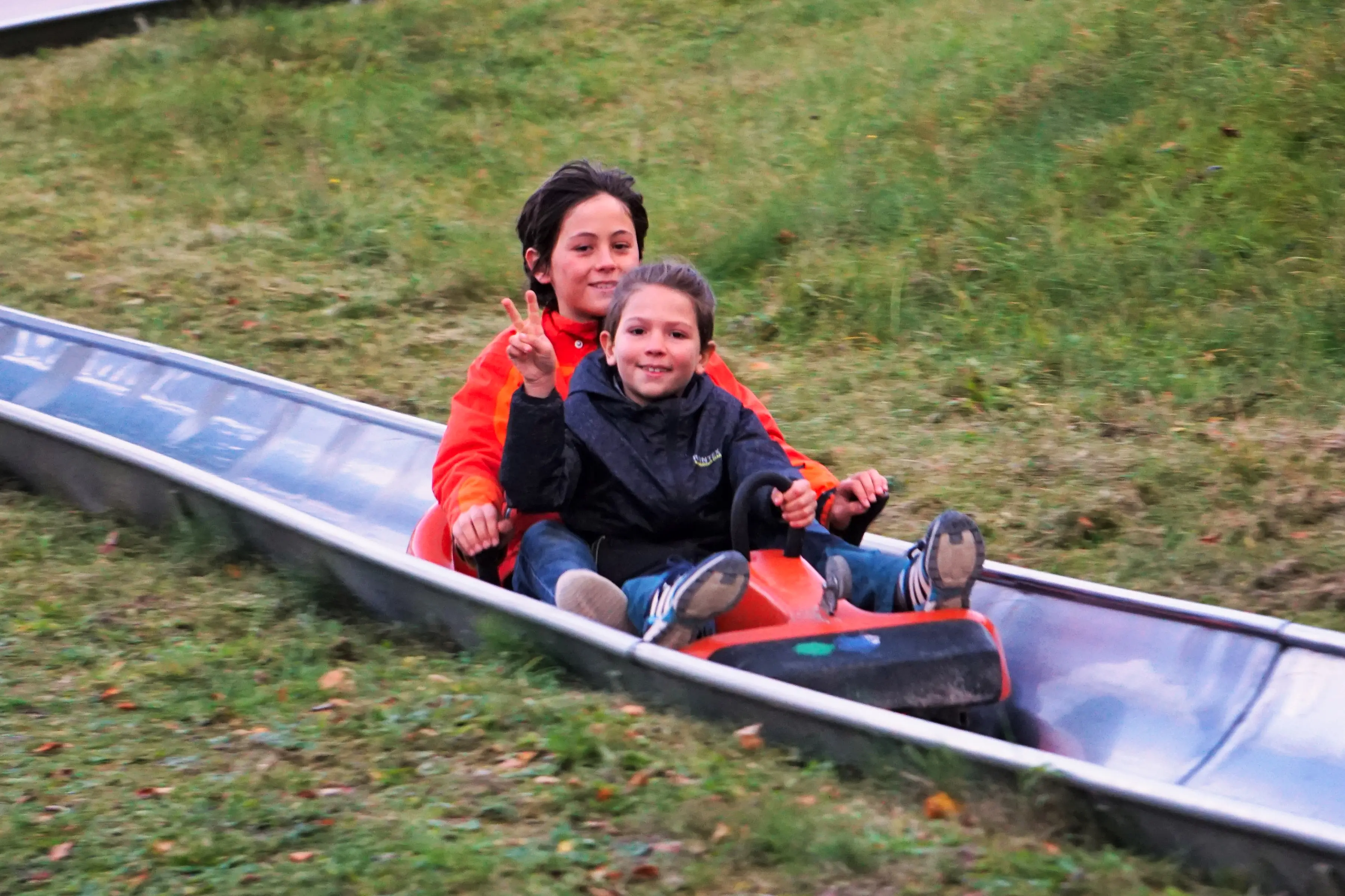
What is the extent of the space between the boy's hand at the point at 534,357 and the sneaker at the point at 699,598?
0.61m

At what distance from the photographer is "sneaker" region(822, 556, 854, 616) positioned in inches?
138

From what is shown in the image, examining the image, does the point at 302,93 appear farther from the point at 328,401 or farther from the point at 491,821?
the point at 491,821

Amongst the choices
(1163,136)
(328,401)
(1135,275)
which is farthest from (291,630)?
(1163,136)

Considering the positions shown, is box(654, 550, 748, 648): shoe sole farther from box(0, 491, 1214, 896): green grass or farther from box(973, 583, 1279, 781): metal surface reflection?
box(973, 583, 1279, 781): metal surface reflection

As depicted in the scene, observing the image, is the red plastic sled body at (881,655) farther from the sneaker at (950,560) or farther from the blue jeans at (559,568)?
the blue jeans at (559,568)

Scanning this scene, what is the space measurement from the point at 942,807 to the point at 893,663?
0.49 meters

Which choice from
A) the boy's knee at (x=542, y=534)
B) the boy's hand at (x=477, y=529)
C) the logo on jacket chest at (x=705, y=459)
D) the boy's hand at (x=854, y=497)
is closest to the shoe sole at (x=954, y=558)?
the boy's hand at (x=854, y=497)

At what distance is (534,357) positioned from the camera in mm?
3557

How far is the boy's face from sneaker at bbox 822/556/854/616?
632 millimetres

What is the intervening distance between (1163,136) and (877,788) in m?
6.10

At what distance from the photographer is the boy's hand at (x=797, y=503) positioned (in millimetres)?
3600

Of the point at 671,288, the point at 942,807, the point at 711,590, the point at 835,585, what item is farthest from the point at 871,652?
the point at 671,288

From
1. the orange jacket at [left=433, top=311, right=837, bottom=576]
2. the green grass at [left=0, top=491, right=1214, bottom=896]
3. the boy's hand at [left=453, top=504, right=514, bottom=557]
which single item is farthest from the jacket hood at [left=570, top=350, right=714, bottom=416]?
the green grass at [left=0, top=491, right=1214, bottom=896]

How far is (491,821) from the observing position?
9.68ft
